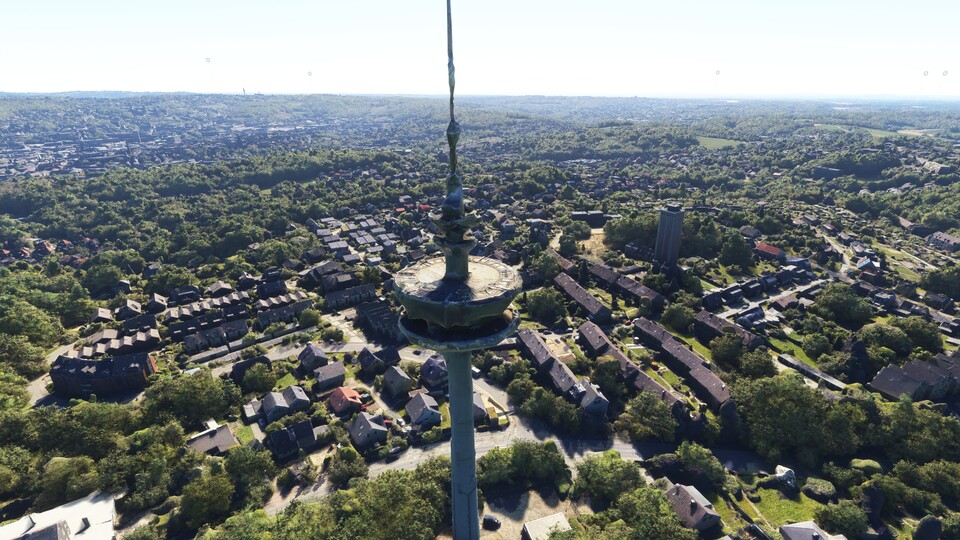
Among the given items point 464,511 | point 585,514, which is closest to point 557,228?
point 585,514

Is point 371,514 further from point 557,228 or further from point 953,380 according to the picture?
point 557,228

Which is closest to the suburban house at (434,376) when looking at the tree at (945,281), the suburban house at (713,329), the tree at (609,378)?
the tree at (609,378)

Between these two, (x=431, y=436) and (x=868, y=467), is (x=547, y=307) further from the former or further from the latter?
(x=868, y=467)

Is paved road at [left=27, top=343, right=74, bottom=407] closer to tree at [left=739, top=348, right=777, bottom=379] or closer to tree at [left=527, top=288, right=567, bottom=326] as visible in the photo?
tree at [left=527, top=288, right=567, bottom=326]

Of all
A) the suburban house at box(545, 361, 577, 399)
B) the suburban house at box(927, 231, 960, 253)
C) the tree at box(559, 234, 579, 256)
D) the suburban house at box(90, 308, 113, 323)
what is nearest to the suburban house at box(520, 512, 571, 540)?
the suburban house at box(545, 361, 577, 399)

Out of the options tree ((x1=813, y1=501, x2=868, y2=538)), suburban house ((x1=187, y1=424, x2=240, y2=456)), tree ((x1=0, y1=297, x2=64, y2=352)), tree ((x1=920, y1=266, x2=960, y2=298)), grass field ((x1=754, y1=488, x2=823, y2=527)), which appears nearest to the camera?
tree ((x1=813, y1=501, x2=868, y2=538))

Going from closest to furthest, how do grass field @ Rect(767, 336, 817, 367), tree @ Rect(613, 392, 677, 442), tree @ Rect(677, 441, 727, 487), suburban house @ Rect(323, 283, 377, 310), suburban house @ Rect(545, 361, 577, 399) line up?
tree @ Rect(677, 441, 727, 487), tree @ Rect(613, 392, 677, 442), suburban house @ Rect(545, 361, 577, 399), grass field @ Rect(767, 336, 817, 367), suburban house @ Rect(323, 283, 377, 310)

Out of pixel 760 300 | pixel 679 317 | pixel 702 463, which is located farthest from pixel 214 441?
pixel 760 300
